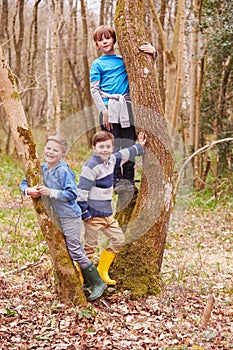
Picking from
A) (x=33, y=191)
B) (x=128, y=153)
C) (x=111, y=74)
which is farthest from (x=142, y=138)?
(x=33, y=191)

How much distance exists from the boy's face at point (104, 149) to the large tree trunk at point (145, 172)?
48 cm

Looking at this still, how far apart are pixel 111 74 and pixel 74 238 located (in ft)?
5.65

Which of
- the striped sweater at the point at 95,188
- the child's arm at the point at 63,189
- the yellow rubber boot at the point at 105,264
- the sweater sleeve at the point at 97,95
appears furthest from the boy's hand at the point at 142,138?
the yellow rubber boot at the point at 105,264

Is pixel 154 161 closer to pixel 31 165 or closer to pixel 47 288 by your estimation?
pixel 31 165

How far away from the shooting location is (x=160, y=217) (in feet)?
16.2

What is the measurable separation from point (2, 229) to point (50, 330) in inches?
149

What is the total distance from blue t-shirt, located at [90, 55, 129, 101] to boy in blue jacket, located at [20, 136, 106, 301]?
0.97 metres

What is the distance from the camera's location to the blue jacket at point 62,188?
169 inches

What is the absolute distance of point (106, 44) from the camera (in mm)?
5020

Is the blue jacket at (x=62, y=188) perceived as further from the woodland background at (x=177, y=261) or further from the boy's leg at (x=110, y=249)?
the woodland background at (x=177, y=261)

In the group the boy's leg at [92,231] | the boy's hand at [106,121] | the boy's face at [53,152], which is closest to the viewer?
the boy's face at [53,152]

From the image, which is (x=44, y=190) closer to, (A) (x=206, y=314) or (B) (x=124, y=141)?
(B) (x=124, y=141)

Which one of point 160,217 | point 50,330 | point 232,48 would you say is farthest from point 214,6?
point 50,330

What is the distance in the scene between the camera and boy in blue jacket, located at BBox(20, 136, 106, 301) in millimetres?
4316
